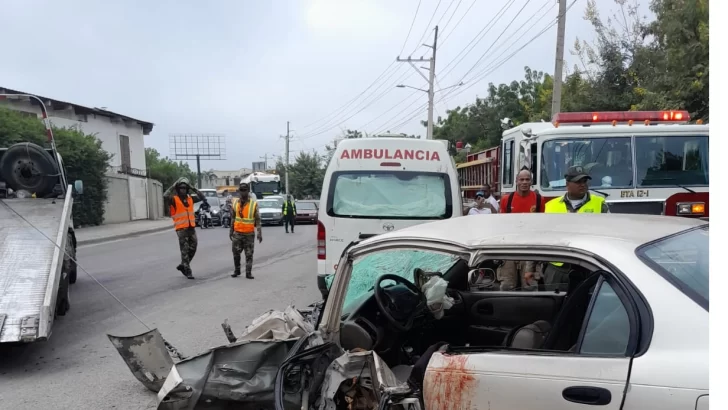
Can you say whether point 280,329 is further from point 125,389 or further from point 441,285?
point 125,389

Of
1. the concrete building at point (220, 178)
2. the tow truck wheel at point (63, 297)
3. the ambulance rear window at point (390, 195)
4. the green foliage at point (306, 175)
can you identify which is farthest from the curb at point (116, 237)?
the concrete building at point (220, 178)

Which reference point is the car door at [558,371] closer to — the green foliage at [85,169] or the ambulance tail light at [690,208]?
the ambulance tail light at [690,208]

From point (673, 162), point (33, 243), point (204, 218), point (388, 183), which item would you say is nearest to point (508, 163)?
point (673, 162)

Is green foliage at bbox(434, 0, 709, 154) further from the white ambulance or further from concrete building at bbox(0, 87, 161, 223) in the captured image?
concrete building at bbox(0, 87, 161, 223)

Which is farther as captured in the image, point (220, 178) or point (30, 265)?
point (220, 178)

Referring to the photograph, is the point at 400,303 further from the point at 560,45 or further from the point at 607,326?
the point at 560,45

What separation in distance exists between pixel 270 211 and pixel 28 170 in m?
19.6

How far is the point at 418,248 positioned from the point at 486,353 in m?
0.59

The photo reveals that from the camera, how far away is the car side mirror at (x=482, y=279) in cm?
481

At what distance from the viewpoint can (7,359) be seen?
217 inches

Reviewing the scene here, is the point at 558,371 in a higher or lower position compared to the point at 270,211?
higher

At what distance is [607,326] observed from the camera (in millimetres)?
2326

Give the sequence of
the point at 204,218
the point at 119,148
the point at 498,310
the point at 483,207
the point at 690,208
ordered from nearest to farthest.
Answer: the point at 498,310 < the point at 690,208 < the point at 483,207 < the point at 204,218 < the point at 119,148

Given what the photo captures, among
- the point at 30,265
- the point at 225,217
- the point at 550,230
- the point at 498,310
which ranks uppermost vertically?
Answer: the point at 550,230
